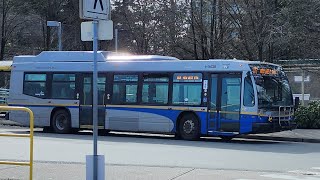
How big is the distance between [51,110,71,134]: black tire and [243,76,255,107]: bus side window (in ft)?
25.3

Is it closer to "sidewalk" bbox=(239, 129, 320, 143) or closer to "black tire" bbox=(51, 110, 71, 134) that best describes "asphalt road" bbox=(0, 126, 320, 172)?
"sidewalk" bbox=(239, 129, 320, 143)

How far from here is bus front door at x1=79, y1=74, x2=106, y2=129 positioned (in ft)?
73.8

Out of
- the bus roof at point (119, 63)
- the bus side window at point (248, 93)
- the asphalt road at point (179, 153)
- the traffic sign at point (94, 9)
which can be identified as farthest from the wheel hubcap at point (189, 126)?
the traffic sign at point (94, 9)

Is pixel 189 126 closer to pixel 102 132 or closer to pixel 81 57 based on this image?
pixel 102 132

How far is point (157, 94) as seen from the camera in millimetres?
21391

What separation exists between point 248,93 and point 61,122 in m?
8.36

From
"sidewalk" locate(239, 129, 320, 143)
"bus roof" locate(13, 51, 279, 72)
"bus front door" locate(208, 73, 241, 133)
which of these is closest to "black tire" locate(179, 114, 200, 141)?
"bus front door" locate(208, 73, 241, 133)

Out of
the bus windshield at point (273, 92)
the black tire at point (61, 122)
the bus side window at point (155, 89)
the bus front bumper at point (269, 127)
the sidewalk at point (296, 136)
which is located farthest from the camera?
the black tire at point (61, 122)

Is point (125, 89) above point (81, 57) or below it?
below

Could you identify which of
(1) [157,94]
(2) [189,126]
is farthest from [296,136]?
(1) [157,94]

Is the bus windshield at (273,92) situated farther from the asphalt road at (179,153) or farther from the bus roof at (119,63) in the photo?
the asphalt road at (179,153)

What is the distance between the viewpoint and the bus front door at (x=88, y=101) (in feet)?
73.8

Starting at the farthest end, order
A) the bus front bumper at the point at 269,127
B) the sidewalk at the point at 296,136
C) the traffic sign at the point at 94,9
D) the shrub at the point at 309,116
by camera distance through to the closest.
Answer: the shrub at the point at 309,116 → the sidewalk at the point at 296,136 → the bus front bumper at the point at 269,127 → the traffic sign at the point at 94,9

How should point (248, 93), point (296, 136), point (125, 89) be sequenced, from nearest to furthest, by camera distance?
point (248, 93), point (296, 136), point (125, 89)
